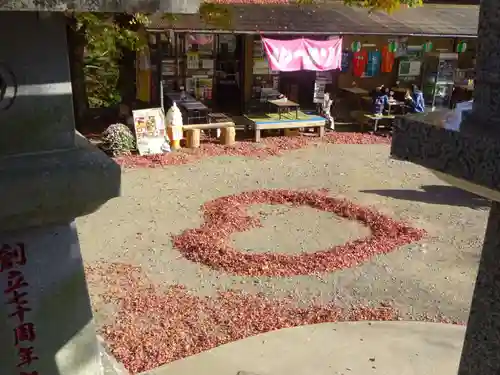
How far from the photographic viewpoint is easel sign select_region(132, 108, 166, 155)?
581 inches

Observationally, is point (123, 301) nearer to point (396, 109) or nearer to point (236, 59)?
point (236, 59)

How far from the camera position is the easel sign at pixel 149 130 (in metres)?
14.8

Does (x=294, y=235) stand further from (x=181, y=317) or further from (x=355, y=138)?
(x=355, y=138)

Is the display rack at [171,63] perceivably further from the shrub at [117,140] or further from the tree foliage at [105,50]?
the shrub at [117,140]

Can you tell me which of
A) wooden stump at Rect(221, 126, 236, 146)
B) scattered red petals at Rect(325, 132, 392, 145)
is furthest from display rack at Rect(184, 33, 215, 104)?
scattered red petals at Rect(325, 132, 392, 145)

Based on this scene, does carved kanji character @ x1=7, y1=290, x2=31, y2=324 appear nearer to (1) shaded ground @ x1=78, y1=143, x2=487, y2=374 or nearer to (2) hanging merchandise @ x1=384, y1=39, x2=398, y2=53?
(1) shaded ground @ x1=78, y1=143, x2=487, y2=374

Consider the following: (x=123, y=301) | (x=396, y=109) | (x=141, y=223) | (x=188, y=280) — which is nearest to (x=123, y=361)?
(x=123, y=301)

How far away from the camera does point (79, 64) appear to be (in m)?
16.1

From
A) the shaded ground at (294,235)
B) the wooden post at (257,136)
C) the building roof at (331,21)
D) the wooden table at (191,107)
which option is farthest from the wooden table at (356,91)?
the wooden table at (191,107)

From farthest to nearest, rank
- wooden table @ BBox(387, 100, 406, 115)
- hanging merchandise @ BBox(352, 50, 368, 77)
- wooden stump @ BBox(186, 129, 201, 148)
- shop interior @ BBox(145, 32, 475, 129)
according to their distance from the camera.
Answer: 1. hanging merchandise @ BBox(352, 50, 368, 77)
2. wooden table @ BBox(387, 100, 406, 115)
3. shop interior @ BBox(145, 32, 475, 129)
4. wooden stump @ BBox(186, 129, 201, 148)

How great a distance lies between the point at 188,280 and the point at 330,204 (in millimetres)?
4381

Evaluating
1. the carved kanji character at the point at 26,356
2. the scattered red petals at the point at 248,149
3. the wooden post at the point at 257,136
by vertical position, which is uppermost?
the carved kanji character at the point at 26,356

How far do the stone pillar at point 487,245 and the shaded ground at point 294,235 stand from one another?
173 inches

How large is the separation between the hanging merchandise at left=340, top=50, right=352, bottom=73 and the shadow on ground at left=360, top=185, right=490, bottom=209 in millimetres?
7128
